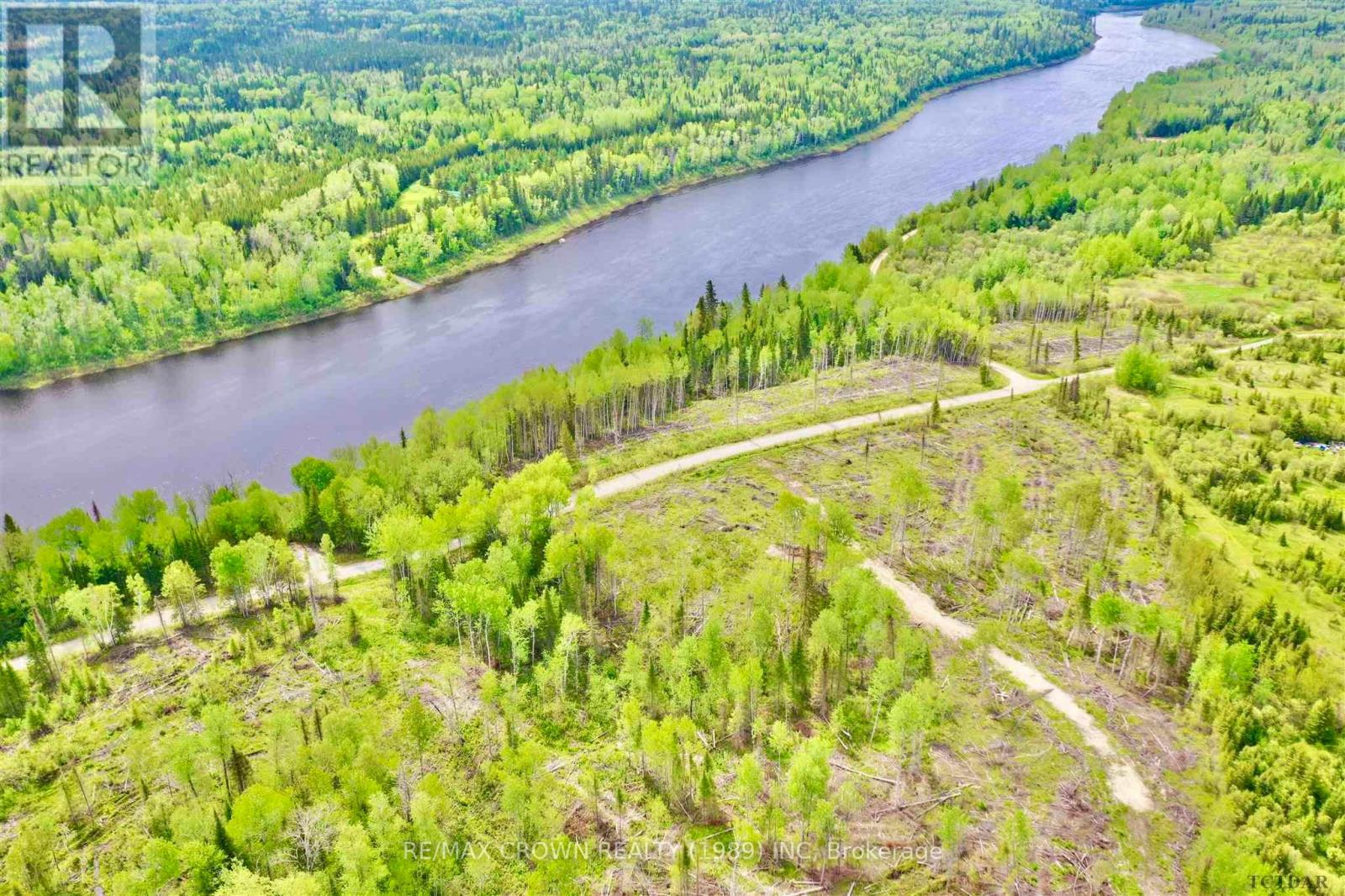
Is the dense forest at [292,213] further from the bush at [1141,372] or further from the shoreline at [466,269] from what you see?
the bush at [1141,372]

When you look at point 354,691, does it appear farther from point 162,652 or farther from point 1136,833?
point 1136,833

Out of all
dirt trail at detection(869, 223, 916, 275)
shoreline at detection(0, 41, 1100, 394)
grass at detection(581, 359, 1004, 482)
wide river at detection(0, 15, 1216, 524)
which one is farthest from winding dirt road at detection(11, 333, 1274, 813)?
shoreline at detection(0, 41, 1100, 394)

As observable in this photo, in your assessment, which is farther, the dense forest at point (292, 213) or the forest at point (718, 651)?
the dense forest at point (292, 213)

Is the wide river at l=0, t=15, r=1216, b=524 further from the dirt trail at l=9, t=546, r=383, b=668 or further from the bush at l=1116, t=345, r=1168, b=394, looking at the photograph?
the bush at l=1116, t=345, r=1168, b=394

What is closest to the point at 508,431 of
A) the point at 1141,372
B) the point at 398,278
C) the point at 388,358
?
the point at 388,358

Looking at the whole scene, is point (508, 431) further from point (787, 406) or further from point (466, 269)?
point (466, 269)

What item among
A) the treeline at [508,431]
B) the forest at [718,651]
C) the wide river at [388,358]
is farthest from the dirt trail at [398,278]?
the treeline at [508,431]
